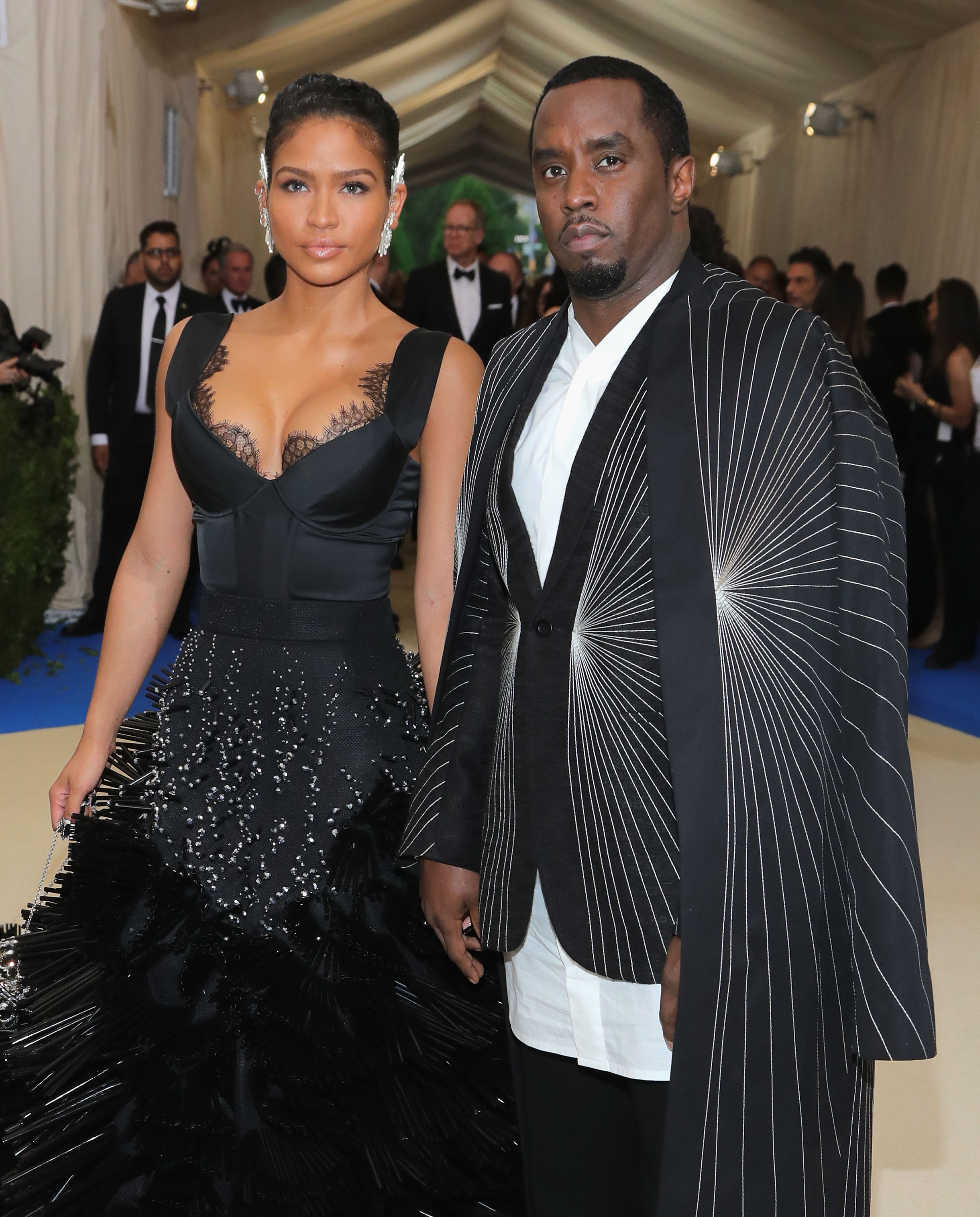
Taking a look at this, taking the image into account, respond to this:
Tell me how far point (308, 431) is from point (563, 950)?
2.70ft

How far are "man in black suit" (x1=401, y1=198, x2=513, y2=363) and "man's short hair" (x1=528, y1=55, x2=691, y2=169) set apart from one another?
5939 millimetres

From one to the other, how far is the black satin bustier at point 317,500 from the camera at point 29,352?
13.4 feet

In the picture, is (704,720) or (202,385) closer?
(704,720)

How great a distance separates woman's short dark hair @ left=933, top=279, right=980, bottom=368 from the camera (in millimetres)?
6355

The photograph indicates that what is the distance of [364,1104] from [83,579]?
5.89 metres

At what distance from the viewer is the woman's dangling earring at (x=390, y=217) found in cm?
187

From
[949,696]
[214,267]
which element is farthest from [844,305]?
[214,267]

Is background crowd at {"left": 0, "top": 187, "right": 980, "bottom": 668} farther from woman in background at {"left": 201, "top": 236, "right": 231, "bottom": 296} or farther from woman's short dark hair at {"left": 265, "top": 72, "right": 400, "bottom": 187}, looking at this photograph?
woman's short dark hair at {"left": 265, "top": 72, "right": 400, "bottom": 187}

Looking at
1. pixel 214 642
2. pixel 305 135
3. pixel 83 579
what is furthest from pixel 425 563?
pixel 83 579

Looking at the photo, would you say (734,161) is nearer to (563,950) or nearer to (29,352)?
(29,352)

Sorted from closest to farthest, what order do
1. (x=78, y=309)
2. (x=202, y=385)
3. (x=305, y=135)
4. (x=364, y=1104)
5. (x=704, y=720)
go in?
(x=704, y=720) < (x=364, y=1104) < (x=305, y=135) < (x=202, y=385) < (x=78, y=309)

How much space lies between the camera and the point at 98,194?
7129mm

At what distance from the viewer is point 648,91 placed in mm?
1372

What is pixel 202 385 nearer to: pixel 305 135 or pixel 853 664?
pixel 305 135
